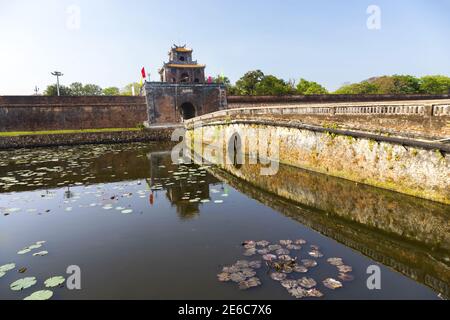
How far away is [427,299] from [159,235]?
4.21 m

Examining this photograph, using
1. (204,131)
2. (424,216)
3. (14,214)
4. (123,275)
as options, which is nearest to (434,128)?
(424,216)

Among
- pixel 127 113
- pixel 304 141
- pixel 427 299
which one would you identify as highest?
pixel 127 113

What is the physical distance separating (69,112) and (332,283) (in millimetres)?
30541

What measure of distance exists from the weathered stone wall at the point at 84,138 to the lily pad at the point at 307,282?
22702mm

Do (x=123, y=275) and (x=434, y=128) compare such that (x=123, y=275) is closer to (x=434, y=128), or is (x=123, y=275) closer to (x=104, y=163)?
(x=434, y=128)

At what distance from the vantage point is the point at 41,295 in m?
3.50

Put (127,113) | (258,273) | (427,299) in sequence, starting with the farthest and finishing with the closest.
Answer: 1. (127,113)
2. (258,273)
3. (427,299)

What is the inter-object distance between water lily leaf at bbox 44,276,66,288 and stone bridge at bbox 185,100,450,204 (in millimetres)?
7539

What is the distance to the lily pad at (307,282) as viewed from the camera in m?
3.54

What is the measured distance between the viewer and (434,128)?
21.3 feet
